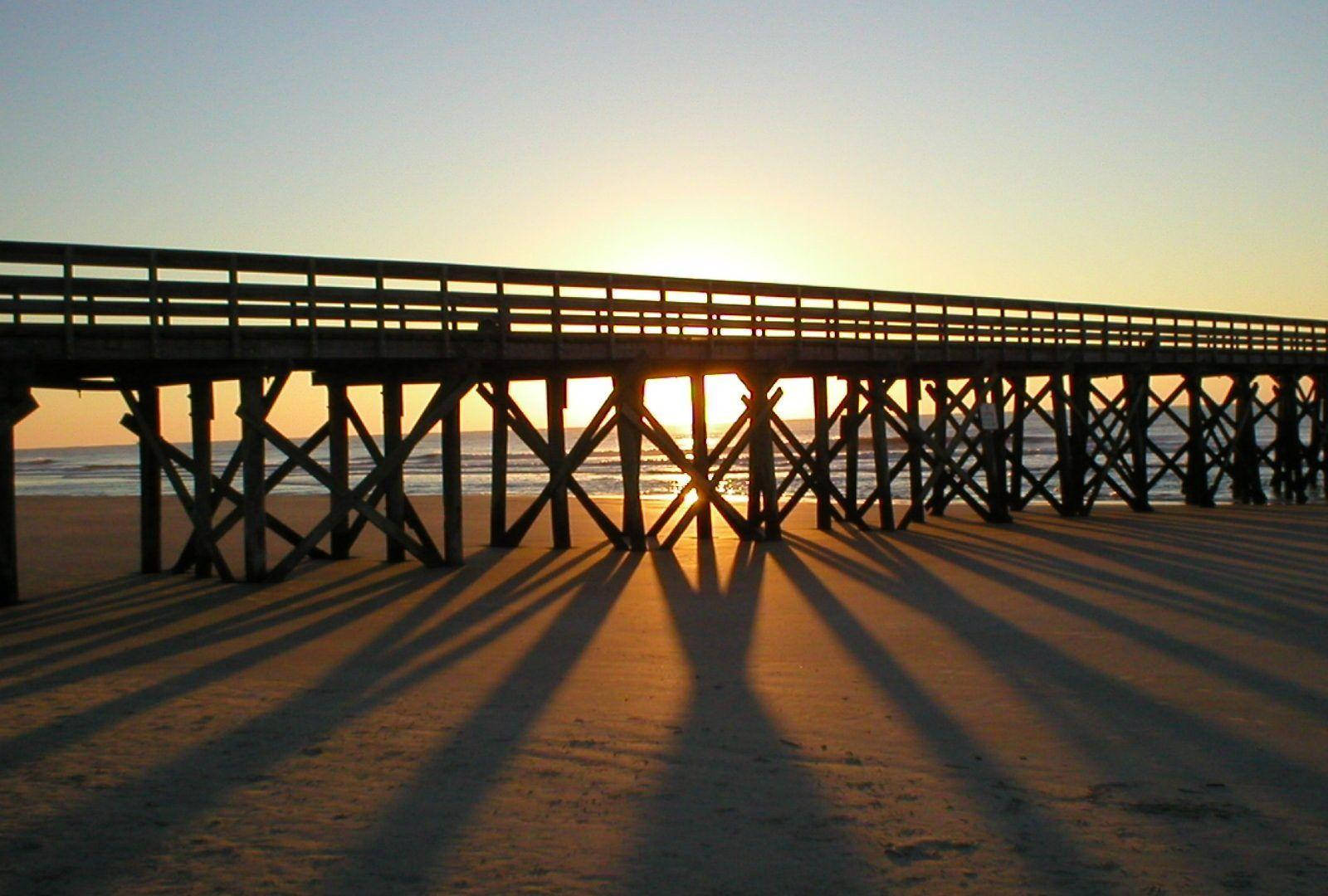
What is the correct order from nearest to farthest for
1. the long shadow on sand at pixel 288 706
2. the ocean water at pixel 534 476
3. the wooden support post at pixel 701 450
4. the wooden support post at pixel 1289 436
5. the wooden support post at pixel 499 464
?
1. the long shadow on sand at pixel 288 706
2. the wooden support post at pixel 499 464
3. the wooden support post at pixel 701 450
4. the wooden support post at pixel 1289 436
5. the ocean water at pixel 534 476

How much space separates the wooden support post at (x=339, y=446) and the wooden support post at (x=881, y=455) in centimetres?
816

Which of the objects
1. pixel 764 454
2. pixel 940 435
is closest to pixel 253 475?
pixel 764 454

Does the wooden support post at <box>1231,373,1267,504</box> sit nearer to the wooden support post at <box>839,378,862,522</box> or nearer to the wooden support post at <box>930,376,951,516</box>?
the wooden support post at <box>930,376,951,516</box>

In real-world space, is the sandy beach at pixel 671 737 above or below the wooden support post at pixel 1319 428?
below

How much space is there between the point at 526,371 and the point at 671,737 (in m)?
10.5

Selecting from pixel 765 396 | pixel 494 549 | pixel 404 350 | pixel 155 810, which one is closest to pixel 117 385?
pixel 404 350

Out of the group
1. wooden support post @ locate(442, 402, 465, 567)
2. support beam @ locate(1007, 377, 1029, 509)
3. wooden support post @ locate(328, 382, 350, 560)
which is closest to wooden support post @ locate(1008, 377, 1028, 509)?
support beam @ locate(1007, 377, 1029, 509)

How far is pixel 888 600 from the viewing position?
12.4 meters

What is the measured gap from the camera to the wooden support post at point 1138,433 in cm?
2497

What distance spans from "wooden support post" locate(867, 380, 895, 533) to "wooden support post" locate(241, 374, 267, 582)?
32.4 feet

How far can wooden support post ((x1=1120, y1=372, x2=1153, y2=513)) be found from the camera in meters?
25.0

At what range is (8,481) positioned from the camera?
39.9 ft

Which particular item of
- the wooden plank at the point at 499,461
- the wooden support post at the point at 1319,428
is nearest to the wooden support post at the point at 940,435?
the wooden plank at the point at 499,461

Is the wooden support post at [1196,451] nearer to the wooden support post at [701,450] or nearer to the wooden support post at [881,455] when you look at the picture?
the wooden support post at [881,455]
